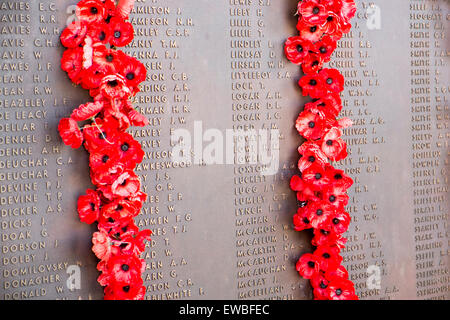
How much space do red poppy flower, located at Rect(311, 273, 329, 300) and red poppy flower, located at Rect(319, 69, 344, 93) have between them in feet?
3.29

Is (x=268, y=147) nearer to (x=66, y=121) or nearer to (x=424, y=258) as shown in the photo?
(x=66, y=121)

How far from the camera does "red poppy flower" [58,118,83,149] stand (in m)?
2.24

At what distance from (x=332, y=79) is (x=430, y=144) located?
0.92 metres

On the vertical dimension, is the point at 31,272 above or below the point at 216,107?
below

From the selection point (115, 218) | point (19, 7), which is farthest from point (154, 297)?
point (19, 7)

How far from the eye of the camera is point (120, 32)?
2328 mm

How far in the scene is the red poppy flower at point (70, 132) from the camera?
7.35 ft

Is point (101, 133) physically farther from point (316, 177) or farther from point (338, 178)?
point (338, 178)

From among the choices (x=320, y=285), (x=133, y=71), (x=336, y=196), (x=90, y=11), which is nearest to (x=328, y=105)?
(x=336, y=196)

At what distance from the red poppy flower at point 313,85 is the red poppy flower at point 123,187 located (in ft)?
3.51

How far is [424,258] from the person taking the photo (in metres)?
3.29

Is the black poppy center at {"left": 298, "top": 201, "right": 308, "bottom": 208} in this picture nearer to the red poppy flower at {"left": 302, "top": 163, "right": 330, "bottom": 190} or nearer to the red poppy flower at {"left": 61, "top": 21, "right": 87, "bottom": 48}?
the red poppy flower at {"left": 302, "top": 163, "right": 330, "bottom": 190}
